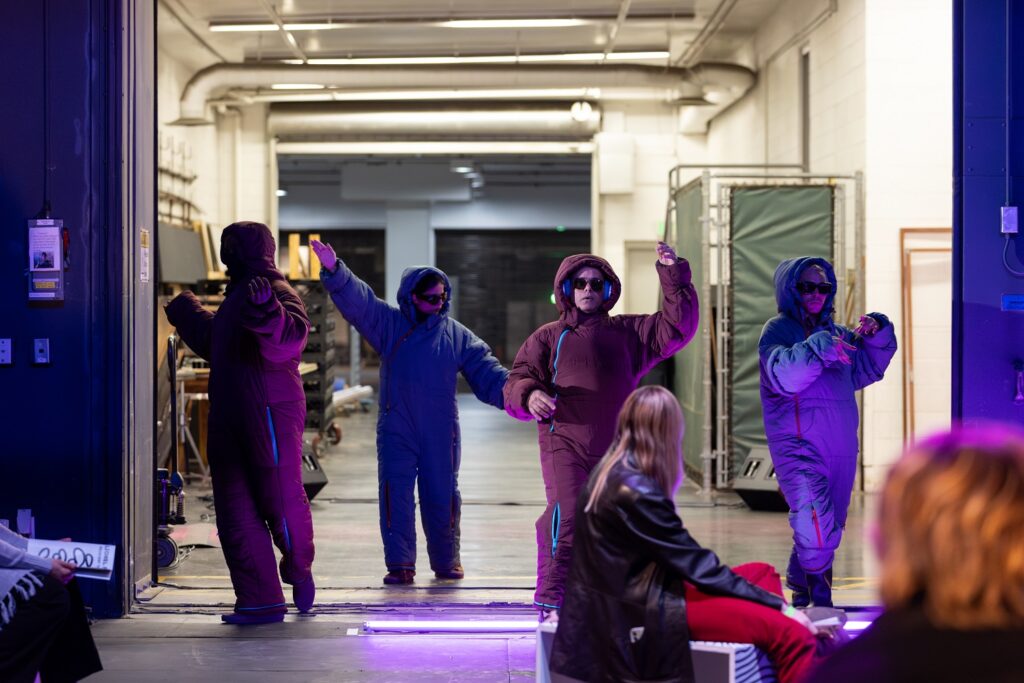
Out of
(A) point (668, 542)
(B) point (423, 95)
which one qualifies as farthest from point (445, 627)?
(B) point (423, 95)

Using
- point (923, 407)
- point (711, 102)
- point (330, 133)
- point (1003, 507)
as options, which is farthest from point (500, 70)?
point (1003, 507)

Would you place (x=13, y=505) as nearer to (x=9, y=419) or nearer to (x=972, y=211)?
(x=9, y=419)

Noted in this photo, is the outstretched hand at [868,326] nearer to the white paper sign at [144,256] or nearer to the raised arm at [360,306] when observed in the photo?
the raised arm at [360,306]

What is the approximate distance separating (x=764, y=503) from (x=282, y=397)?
4.54 meters

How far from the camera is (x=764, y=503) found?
882 cm

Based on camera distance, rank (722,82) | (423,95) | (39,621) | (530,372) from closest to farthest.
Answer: (39,621), (530,372), (722,82), (423,95)

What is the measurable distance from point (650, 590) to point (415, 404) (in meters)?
3.11

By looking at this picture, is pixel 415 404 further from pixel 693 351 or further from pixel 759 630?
pixel 693 351

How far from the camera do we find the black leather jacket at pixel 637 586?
3.26 m

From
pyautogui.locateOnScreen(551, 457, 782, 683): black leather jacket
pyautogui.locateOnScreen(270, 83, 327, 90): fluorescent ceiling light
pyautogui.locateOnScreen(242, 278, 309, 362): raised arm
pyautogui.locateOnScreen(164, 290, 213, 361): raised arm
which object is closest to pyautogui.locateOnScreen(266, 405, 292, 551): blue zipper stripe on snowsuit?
pyautogui.locateOnScreen(242, 278, 309, 362): raised arm

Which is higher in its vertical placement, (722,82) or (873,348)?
(722,82)

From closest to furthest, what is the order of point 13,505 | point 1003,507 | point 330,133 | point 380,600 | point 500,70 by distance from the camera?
point 1003,507
point 13,505
point 380,600
point 500,70
point 330,133

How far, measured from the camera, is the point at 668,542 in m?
3.27

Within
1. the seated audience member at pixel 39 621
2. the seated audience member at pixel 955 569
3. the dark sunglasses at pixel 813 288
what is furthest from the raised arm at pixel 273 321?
the seated audience member at pixel 955 569
